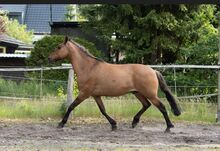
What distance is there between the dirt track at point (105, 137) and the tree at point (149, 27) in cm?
598

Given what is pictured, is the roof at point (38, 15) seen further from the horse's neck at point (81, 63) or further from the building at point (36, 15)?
the horse's neck at point (81, 63)

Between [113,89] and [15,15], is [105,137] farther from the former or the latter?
[15,15]

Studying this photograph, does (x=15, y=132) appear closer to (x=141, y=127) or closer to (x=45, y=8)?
(x=141, y=127)

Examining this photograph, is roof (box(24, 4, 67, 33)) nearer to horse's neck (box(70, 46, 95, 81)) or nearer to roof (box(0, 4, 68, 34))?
roof (box(0, 4, 68, 34))

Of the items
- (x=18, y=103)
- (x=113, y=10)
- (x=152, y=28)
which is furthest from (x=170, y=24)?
(x=18, y=103)

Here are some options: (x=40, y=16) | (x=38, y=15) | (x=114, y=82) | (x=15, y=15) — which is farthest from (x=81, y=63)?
(x=15, y=15)

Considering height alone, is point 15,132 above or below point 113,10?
below

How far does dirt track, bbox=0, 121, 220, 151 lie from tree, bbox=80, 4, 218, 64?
19.6 feet

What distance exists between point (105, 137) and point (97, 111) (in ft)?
8.68

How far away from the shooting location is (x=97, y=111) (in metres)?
11.5

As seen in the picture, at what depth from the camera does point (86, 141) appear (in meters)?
8.31

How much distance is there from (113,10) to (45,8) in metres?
Answer: 33.7

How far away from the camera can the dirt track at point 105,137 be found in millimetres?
7691

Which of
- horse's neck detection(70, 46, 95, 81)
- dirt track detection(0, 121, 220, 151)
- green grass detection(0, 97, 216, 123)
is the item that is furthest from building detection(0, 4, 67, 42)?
dirt track detection(0, 121, 220, 151)
